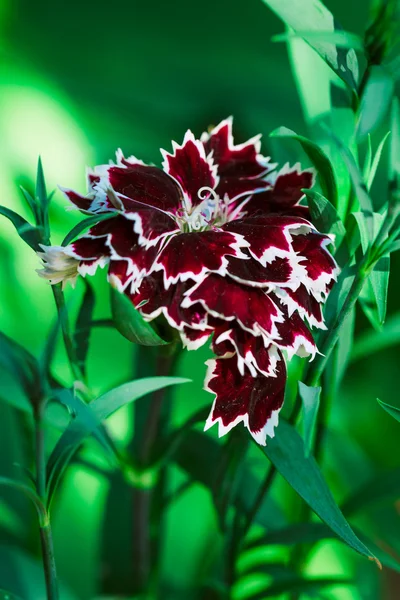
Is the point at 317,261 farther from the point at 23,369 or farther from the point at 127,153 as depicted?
the point at 127,153

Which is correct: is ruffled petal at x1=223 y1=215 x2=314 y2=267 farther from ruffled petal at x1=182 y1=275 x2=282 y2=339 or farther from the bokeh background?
the bokeh background

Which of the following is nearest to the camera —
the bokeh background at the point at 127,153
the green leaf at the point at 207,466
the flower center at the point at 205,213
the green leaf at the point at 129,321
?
the green leaf at the point at 129,321

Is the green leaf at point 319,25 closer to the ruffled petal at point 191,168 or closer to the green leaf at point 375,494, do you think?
the ruffled petal at point 191,168

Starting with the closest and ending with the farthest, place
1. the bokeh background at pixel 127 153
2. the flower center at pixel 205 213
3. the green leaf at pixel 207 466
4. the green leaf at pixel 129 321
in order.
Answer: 1. the green leaf at pixel 129 321
2. the flower center at pixel 205 213
3. the green leaf at pixel 207 466
4. the bokeh background at pixel 127 153

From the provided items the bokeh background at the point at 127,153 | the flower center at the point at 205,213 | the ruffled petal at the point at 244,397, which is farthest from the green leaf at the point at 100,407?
the bokeh background at the point at 127,153

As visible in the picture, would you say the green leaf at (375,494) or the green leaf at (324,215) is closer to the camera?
the green leaf at (324,215)
